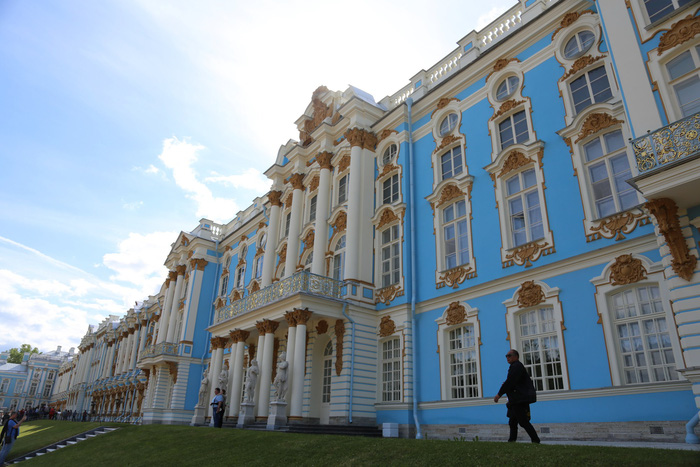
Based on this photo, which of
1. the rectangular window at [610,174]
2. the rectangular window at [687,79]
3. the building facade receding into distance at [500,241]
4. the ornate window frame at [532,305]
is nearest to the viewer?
the rectangular window at [687,79]

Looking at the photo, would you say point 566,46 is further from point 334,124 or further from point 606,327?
point 334,124

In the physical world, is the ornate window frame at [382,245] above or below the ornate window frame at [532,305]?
above

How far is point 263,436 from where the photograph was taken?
1289 centimetres

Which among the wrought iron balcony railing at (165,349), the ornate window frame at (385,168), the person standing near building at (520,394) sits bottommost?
the person standing near building at (520,394)

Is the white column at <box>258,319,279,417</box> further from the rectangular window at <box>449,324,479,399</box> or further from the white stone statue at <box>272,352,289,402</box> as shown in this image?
the rectangular window at <box>449,324,479,399</box>

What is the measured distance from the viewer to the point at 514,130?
1534cm

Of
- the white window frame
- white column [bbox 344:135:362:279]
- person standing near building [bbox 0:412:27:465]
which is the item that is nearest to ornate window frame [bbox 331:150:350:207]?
white column [bbox 344:135:362:279]

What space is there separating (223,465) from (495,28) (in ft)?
53.7

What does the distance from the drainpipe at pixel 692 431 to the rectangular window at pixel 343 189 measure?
15.4m

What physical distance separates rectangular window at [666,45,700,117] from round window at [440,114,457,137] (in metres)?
7.90

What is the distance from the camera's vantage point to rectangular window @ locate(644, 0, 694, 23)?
10.7m

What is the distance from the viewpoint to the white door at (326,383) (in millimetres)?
19078

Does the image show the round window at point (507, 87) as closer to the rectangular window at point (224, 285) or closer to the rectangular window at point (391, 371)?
the rectangular window at point (391, 371)

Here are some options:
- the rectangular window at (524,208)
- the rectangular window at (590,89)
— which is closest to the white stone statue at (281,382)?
the rectangular window at (524,208)
